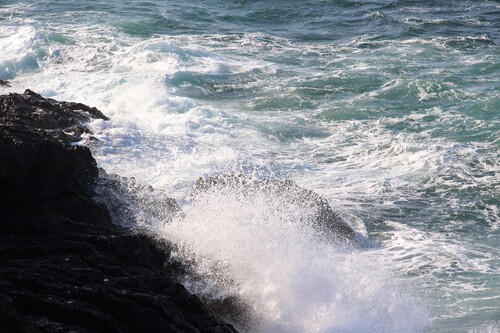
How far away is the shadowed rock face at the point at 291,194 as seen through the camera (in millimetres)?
11570

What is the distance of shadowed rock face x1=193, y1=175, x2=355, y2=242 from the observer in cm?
1157

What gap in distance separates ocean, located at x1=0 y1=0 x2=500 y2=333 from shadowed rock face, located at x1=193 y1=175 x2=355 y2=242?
24cm

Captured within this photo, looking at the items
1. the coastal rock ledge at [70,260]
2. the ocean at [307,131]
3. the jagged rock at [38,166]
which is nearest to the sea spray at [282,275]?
the ocean at [307,131]

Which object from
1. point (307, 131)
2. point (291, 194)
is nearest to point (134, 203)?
point (291, 194)

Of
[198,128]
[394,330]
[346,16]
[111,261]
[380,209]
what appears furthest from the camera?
[346,16]

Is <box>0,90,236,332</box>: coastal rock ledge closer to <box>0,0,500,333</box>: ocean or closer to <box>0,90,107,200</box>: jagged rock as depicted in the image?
<box>0,90,107,200</box>: jagged rock

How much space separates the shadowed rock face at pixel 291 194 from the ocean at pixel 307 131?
238mm

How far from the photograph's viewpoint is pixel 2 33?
24.8 metres

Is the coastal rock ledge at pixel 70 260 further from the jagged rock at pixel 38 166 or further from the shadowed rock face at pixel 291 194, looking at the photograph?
the shadowed rock face at pixel 291 194

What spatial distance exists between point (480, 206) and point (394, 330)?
4973mm

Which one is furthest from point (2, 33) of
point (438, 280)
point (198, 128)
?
point (438, 280)

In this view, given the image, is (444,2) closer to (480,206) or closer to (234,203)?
(480,206)

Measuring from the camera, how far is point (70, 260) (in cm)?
780

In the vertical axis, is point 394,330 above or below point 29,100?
below
